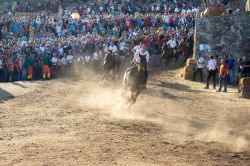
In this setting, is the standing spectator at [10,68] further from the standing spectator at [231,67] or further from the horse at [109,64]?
the standing spectator at [231,67]

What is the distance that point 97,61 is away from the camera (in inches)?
1310

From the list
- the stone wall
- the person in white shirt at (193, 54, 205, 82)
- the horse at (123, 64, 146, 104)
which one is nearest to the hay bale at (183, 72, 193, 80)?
the person in white shirt at (193, 54, 205, 82)

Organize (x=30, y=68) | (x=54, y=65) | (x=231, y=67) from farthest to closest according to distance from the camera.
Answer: (x=54, y=65) < (x=30, y=68) < (x=231, y=67)

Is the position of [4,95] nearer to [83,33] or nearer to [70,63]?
[70,63]

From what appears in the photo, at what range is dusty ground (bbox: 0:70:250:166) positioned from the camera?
→ 13.1m

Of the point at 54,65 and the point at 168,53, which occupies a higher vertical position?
the point at 168,53

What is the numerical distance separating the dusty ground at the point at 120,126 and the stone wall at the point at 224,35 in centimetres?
362

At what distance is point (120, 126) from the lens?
55.5 ft

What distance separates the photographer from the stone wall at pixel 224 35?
2891cm

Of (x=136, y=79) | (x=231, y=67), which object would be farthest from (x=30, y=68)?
(x=136, y=79)

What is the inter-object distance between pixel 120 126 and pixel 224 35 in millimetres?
14218

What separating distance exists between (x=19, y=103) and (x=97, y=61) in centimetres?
1140

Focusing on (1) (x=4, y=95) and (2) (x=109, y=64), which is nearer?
(1) (x=4, y=95)

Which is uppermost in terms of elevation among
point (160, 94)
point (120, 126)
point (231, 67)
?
point (231, 67)
